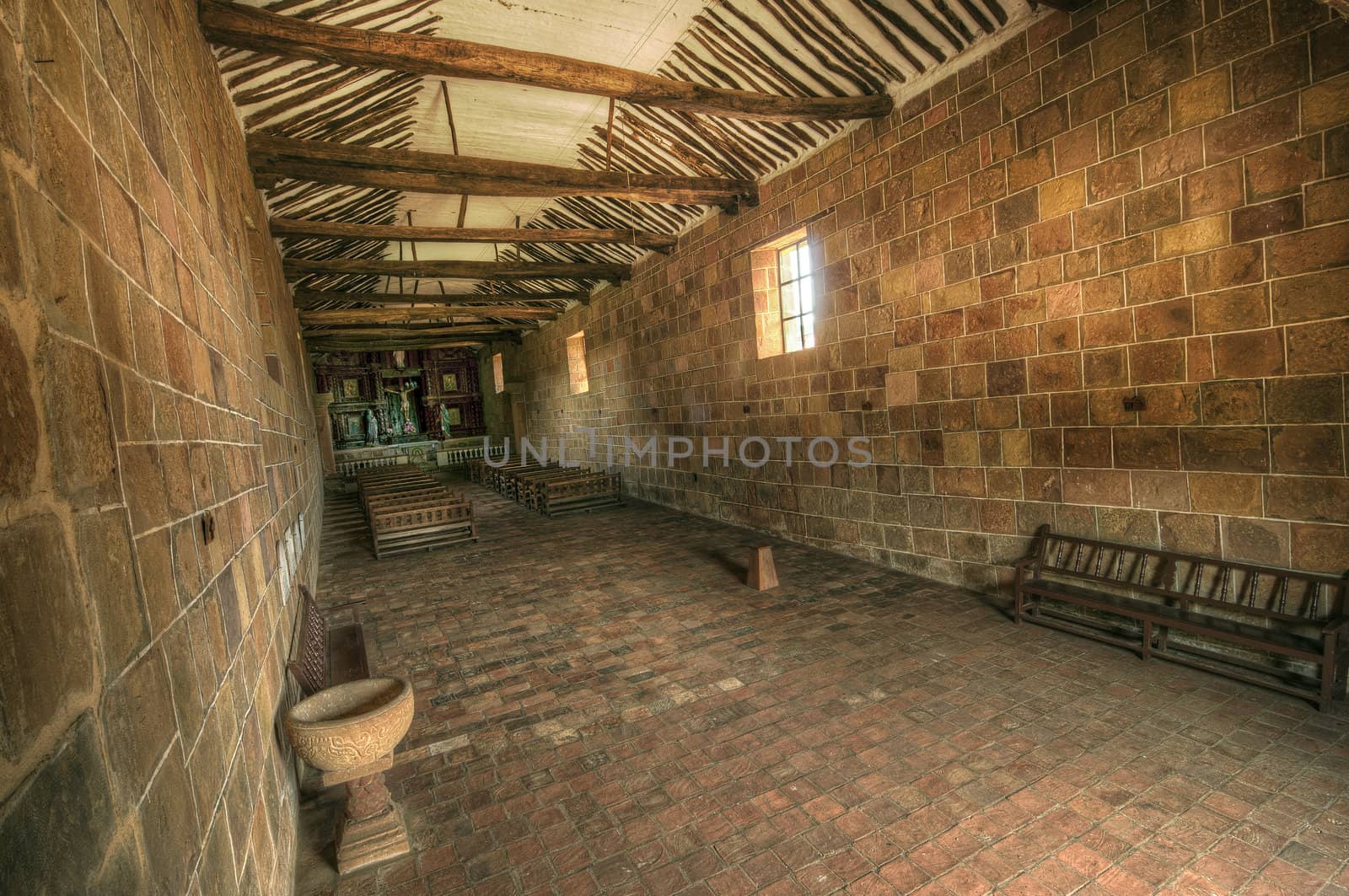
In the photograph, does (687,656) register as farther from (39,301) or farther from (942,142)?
(942,142)

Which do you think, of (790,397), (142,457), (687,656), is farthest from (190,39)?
(790,397)

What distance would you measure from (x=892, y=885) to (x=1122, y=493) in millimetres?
3194

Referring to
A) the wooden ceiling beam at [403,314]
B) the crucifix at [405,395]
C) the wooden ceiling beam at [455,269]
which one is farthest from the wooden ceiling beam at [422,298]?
the crucifix at [405,395]

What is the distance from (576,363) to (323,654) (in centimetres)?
1061

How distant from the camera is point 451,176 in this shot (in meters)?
6.13

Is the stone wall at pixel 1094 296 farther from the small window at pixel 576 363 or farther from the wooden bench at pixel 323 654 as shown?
the small window at pixel 576 363

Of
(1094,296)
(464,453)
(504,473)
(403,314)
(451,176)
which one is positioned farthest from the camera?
(464,453)

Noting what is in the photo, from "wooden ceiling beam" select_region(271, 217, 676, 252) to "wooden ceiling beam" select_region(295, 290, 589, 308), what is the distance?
3.59m

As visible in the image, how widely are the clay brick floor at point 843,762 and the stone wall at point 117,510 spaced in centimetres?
100

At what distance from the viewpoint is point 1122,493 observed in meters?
4.00

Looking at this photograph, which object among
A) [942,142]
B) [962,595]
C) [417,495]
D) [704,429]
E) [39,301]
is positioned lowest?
[962,595]

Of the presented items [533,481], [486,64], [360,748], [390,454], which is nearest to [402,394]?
[390,454]

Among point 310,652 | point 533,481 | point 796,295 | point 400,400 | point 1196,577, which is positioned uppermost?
point 400,400

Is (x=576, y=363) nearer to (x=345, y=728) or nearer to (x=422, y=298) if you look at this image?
(x=422, y=298)
